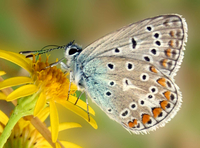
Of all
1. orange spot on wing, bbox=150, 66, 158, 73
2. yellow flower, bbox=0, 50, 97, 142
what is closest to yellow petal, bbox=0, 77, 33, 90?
yellow flower, bbox=0, 50, 97, 142

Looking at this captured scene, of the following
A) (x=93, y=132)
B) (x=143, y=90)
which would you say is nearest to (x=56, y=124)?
(x=143, y=90)

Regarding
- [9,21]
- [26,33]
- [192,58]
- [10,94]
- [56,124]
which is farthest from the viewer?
[192,58]

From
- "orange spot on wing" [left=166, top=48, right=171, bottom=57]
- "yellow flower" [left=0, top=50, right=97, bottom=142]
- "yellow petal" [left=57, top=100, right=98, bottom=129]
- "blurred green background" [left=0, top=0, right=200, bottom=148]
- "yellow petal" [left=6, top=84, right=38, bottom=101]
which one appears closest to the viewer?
"yellow petal" [left=6, top=84, right=38, bottom=101]

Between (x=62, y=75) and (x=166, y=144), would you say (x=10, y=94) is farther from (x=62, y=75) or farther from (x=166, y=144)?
(x=166, y=144)

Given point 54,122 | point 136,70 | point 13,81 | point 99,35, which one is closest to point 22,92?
point 13,81

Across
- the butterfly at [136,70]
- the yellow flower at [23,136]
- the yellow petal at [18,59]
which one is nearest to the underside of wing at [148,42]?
the butterfly at [136,70]

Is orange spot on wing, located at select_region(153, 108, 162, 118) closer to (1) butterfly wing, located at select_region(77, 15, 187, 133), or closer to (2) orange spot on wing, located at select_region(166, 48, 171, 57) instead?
(1) butterfly wing, located at select_region(77, 15, 187, 133)
